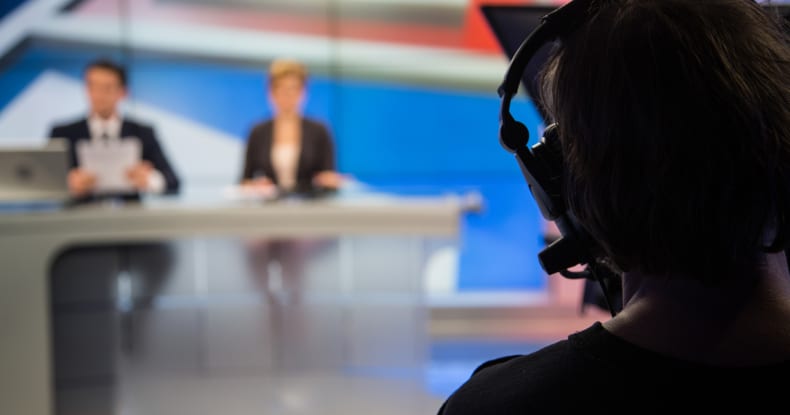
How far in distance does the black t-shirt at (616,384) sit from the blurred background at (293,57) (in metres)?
4.83

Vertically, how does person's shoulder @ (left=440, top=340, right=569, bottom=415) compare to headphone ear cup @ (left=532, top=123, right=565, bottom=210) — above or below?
below

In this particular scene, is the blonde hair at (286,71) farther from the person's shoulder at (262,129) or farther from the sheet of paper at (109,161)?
the sheet of paper at (109,161)

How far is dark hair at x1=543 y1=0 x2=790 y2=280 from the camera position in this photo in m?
0.54

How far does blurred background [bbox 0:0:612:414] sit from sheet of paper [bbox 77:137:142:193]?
213 centimetres

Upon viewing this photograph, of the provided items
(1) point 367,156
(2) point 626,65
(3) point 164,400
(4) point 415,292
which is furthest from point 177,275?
(2) point 626,65

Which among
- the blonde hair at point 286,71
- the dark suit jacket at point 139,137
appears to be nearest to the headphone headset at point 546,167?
the blonde hair at point 286,71

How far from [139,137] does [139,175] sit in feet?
1.87

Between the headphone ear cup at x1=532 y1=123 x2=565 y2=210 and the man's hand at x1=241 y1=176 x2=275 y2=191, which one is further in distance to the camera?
the man's hand at x1=241 y1=176 x2=275 y2=191

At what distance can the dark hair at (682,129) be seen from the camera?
54 cm

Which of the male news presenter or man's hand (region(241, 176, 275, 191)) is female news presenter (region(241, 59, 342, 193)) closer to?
man's hand (region(241, 176, 275, 191))

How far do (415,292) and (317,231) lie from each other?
0.57m

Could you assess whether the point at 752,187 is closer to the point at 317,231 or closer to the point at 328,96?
the point at 317,231

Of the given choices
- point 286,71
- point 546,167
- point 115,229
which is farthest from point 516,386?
point 286,71

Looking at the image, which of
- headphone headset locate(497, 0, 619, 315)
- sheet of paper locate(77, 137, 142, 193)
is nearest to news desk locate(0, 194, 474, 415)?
sheet of paper locate(77, 137, 142, 193)
